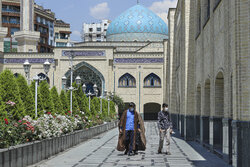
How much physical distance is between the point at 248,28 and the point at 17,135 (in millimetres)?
4980

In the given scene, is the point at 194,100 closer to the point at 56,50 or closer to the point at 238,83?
the point at 238,83

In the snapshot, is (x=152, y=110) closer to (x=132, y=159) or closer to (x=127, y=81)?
(x=127, y=81)

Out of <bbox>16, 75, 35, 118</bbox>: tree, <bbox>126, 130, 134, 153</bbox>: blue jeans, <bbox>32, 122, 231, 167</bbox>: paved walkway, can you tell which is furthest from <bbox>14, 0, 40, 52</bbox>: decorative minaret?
<bbox>126, 130, 134, 153</bbox>: blue jeans

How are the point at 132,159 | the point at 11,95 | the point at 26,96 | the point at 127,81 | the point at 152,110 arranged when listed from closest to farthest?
the point at 132,159, the point at 11,95, the point at 26,96, the point at 127,81, the point at 152,110

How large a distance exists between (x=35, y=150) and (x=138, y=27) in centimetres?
3528

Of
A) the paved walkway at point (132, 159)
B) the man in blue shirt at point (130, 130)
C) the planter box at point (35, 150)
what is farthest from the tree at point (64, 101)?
the man in blue shirt at point (130, 130)

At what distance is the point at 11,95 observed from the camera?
10.2 meters

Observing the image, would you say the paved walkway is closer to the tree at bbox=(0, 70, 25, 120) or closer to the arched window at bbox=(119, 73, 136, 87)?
the tree at bbox=(0, 70, 25, 120)

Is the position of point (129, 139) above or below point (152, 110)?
above

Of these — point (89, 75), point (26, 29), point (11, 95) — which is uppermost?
point (26, 29)

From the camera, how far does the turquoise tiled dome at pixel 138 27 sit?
43.1 metres

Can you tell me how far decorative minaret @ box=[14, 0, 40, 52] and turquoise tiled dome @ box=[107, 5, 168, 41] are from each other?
975cm

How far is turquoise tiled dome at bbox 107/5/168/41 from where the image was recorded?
43094 mm

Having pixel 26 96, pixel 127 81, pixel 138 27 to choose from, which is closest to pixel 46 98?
pixel 26 96
